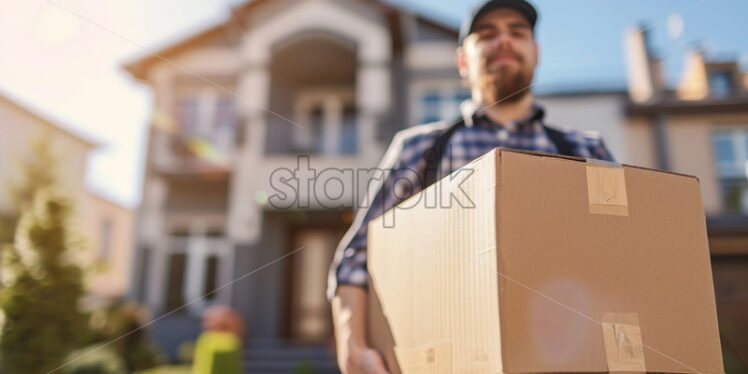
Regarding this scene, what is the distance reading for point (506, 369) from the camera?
2.79 ft

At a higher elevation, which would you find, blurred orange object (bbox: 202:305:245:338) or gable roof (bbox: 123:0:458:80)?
gable roof (bbox: 123:0:458:80)

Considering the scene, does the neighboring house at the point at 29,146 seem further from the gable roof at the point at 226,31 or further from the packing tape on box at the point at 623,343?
the packing tape on box at the point at 623,343

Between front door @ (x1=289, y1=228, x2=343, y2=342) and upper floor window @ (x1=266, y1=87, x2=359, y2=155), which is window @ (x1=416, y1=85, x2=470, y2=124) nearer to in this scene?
upper floor window @ (x1=266, y1=87, x2=359, y2=155)

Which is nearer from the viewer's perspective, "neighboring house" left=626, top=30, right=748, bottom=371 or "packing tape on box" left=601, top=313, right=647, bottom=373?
"packing tape on box" left=601, top=313, right=647, bottom=373

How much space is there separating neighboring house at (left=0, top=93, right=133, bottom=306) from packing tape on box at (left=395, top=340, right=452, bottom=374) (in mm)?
5891

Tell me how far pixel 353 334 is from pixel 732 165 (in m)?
10.1

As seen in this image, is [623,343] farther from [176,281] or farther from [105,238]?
[105,238]

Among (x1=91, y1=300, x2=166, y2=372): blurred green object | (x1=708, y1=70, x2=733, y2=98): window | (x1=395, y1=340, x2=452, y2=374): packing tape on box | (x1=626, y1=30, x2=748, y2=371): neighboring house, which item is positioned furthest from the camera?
(x1=708, y1=70, x2=733, y2=98): window

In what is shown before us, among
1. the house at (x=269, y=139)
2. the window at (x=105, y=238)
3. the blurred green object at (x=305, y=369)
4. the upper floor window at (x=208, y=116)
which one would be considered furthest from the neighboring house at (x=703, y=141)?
the window at (x=105, y=238)

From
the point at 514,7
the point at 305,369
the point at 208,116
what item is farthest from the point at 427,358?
the point at 208,116

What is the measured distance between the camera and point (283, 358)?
25.3ft

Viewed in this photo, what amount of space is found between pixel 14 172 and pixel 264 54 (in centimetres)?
614

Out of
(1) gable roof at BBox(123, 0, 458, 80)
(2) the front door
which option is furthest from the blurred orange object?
(1) gable roof at BBox(123, 0, 458, 80)

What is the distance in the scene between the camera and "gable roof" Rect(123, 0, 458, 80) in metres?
9.03
